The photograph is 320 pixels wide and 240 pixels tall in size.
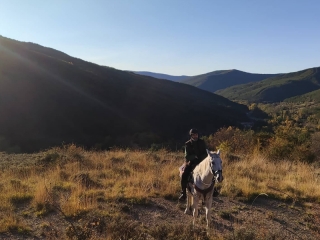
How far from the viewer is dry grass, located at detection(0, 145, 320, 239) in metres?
6.81

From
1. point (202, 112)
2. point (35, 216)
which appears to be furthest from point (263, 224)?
point (202, 112)

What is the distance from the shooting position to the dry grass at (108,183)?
6.81m

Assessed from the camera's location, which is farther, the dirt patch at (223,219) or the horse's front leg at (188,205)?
the horse's front leg at (188,205)

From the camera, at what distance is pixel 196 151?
6781 millimetres

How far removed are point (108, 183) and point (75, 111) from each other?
4891 cm

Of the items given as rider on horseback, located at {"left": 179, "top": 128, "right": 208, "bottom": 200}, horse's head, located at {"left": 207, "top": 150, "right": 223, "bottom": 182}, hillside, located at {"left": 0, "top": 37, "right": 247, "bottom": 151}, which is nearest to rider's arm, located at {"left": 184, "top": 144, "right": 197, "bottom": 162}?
rider on horseback, located at {"left": 179, "top": 128, "right": 208, "bottom": 200}

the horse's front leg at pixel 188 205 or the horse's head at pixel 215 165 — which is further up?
the horse's head at pixel 215 165

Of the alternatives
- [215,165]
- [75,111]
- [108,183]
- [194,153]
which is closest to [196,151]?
[194,153]

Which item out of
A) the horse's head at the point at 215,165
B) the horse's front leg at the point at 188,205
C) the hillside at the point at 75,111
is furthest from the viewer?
the hillside at the point at 75,111

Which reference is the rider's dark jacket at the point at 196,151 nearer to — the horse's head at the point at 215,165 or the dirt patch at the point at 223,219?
the horse's head at the point at 215,165

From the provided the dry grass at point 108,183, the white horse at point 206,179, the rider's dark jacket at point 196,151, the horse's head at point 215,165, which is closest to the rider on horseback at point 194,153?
the rider's dark jacket at point 196,151

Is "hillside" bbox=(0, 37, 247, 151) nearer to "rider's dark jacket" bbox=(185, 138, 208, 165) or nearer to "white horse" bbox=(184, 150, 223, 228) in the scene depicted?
"rider's dark jacket" bbox=(185, 138, 208, 165)

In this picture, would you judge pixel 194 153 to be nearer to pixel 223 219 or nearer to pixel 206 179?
pixel 206 179

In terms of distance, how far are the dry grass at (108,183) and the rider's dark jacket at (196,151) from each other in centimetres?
179
